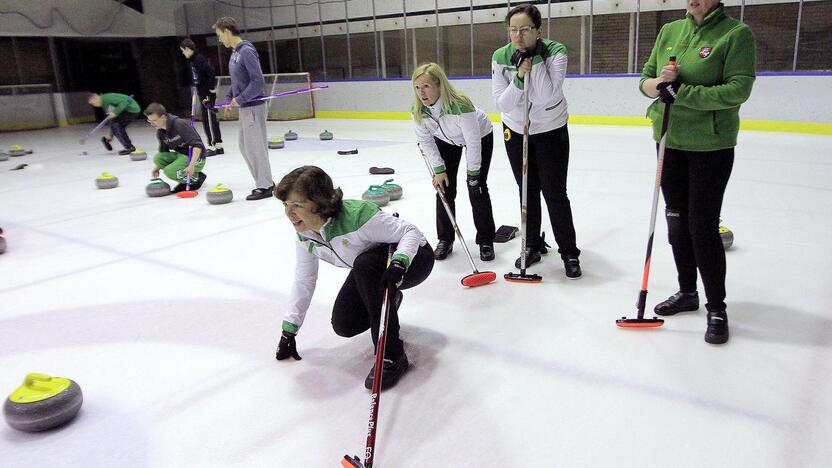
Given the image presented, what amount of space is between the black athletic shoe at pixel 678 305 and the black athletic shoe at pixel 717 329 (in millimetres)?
210

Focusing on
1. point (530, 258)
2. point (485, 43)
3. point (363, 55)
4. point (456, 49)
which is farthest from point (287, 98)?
point (530, 258)

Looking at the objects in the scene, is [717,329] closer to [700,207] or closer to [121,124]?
[700,207]

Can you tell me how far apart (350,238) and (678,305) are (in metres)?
1.39

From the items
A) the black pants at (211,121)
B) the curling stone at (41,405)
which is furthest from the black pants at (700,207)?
the black pants at (211,121)

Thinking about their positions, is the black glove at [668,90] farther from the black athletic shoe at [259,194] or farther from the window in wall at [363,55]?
the window in wall at [363,55]

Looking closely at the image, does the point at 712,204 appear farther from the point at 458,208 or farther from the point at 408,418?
the point at 458,208

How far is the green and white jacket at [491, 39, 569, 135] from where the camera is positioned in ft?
9.06

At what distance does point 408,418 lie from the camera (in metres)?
1.83

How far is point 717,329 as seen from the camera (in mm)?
2199

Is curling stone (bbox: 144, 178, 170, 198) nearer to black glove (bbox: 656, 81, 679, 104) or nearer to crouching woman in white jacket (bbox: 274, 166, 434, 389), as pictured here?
crouching woman in white jacket (bbox: 274, 166, 434, 389)

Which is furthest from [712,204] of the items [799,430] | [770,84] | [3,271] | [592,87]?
[592,87]

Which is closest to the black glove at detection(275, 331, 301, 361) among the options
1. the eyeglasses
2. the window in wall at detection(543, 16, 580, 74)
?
the eyeglasses

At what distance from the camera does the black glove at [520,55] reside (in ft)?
8.76

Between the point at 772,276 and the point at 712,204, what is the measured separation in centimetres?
98
